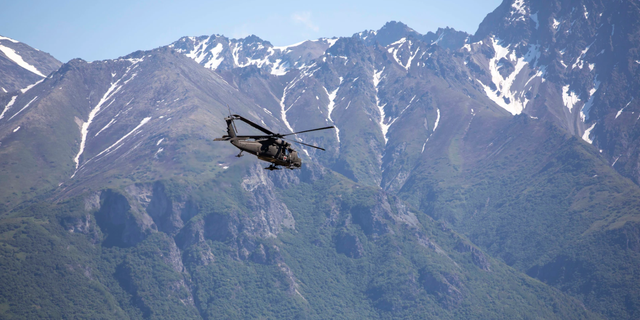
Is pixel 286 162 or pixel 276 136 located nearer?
pixel 276 136

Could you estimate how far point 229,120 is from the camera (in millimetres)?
108875

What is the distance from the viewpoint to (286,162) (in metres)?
112

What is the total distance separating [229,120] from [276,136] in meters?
9.39

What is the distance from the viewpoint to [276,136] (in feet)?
342

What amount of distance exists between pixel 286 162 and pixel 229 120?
11.6 metres

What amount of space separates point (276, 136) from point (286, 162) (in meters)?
8.74

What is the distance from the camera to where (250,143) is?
110 m

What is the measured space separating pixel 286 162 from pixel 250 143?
6785 millimetres

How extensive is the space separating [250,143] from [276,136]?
24.1 ft
